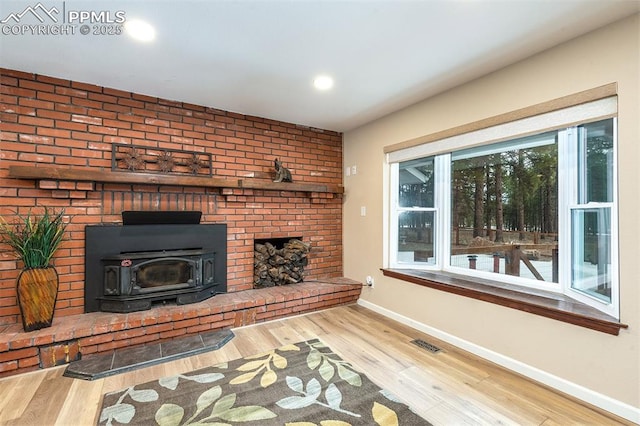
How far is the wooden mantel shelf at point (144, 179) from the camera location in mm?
2322

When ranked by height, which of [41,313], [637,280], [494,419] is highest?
[637,280]

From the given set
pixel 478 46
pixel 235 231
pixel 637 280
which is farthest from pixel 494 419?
pixel 235 231

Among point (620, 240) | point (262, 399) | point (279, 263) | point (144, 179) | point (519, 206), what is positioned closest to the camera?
point (620, 240)

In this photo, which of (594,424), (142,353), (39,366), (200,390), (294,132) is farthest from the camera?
(294,132)

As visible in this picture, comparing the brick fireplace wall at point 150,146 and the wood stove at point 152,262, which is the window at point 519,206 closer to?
the brick fireplace wall at point 150,146

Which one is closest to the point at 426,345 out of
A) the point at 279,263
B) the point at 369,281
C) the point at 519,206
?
the point at 369,281

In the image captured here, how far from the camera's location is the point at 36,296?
2.20 meters

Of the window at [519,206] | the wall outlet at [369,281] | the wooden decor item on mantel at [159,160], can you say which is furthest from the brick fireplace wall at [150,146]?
the window at [519,206]

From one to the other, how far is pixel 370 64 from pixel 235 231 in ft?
7.41

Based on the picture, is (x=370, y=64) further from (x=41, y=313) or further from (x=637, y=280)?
(x=41, y=313)

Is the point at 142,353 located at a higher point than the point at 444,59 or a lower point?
lower

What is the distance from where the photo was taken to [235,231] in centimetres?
338

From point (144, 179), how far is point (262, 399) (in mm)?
2189

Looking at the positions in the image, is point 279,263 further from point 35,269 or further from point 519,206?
point 519,206
